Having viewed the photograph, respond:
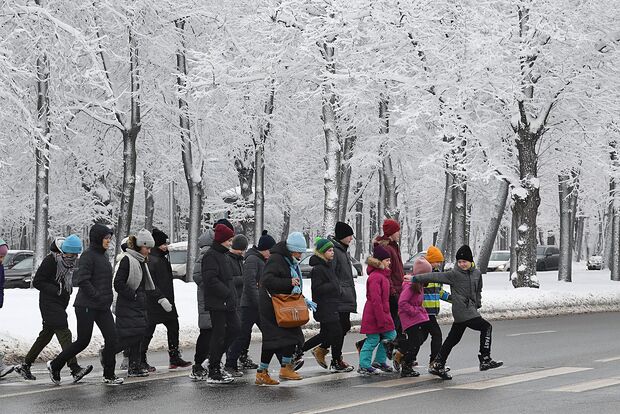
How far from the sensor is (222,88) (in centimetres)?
3328

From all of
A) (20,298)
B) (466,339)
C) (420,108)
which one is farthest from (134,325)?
(420,108)

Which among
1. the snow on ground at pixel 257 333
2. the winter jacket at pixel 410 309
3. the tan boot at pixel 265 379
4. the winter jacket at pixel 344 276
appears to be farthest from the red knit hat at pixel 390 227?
the snow on ground at pixel 257 333

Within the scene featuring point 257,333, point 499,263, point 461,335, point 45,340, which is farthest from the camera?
point 499,263

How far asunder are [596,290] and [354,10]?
10.4m

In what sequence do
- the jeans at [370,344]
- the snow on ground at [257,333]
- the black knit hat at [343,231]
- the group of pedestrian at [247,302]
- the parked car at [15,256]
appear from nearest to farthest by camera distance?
the group of pedestrian at [247,302]
the jeans at [370,344]
the black knit hat at [343,231]
the snow on ground at [257,333]
the parked car at [15,256]

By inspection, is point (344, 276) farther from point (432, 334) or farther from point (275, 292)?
point (275, 292)

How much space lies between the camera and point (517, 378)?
13.7m

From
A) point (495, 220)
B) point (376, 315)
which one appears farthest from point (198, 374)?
point (495, 220)

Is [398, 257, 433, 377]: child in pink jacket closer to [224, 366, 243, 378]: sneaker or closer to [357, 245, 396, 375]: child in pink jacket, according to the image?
[357, 245, 396, 375]: child in pink jacket

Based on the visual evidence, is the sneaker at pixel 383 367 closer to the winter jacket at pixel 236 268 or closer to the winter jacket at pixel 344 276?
the winter jacket at pixel 344 276

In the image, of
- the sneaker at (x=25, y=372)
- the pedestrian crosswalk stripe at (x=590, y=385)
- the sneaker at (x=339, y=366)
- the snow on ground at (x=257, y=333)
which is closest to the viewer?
the pedestrian crosswalk stripe at (x=590, y=385)

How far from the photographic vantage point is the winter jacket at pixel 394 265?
583 inches

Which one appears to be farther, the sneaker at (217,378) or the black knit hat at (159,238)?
the black knit hat at (159,238)

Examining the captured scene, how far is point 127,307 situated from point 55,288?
0.95 m
